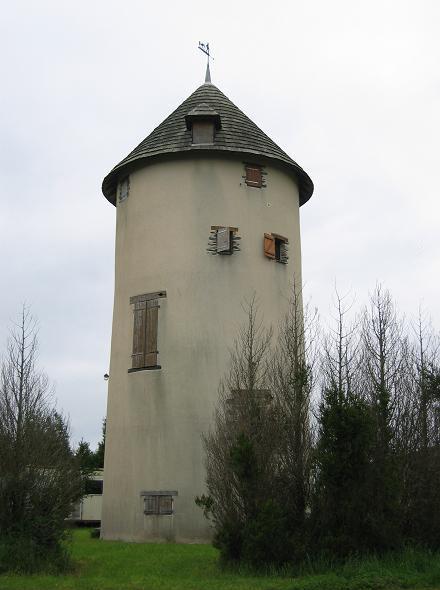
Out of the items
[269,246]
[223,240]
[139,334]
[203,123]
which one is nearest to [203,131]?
[203,123]

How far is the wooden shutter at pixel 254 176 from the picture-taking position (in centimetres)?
2347

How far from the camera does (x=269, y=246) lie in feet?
75.8

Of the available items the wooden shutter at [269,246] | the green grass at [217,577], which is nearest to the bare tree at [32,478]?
the green grass at [217,577]

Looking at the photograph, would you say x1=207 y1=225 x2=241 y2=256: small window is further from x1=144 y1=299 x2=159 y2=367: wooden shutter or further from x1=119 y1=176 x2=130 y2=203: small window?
x1=119 y1=176 x2=130 y2=203: small window

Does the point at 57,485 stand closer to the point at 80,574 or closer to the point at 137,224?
the point at 80,574

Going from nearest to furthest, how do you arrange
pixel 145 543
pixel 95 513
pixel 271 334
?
pixel 145 543
pixel 271 334
pixel 95 513

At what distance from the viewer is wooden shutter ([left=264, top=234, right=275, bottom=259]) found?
23.0 m

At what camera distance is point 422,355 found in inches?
937

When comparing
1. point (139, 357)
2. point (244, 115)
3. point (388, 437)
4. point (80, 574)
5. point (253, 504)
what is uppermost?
point (244, 115)

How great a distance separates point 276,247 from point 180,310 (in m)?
3.75

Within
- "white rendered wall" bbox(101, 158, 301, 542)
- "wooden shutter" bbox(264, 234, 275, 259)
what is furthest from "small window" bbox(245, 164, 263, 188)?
"wooden shutter" bbox(264, 234, 275, 259)

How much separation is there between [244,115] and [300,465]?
13.5 m

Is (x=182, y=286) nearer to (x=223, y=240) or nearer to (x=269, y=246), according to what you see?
(x=223, y=240)

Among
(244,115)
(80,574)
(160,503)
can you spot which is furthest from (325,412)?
(244,115)
